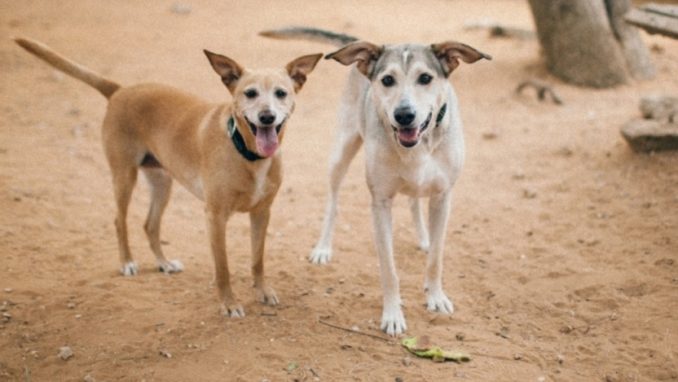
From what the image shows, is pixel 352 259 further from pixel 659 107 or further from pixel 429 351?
pixel 659 107

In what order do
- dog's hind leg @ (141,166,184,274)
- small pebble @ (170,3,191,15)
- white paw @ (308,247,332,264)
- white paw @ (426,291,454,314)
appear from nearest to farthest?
white paw @ (426,291,454,314)
dog's hind leg @ (141,166,184,274)
white paw @ (308,247,332,264)
small pebble @ (170,3,191,15)

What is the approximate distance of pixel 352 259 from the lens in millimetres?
5422

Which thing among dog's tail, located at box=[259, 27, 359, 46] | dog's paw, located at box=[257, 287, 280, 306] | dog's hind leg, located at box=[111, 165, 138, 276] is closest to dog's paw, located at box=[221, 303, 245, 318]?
dog's paw, located at box=[257, 287, 280, 306]

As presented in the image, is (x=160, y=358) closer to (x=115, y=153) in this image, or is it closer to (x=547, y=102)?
(x=115, y=153)

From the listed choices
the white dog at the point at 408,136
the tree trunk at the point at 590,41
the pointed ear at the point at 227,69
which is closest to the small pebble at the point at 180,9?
the tree trunk at the point at 590,41

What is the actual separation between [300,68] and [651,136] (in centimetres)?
388

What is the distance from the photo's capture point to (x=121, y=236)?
4.97 m

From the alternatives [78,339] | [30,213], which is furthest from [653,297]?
[30,213]

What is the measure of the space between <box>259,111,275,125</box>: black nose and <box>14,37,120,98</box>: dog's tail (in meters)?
1.74

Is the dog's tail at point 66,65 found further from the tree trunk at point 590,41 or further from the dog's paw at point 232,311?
the tree trunk at point 590,41

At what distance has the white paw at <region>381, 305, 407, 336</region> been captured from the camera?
13.8 ft

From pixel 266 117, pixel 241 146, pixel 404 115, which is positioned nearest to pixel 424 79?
pixel 404 115

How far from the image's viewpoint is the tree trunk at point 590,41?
906 cm

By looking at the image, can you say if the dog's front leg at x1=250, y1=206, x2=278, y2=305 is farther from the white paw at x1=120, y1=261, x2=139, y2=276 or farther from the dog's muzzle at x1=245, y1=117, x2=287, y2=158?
the white paw at x1=120, y1=261, x2=139, y2=276
